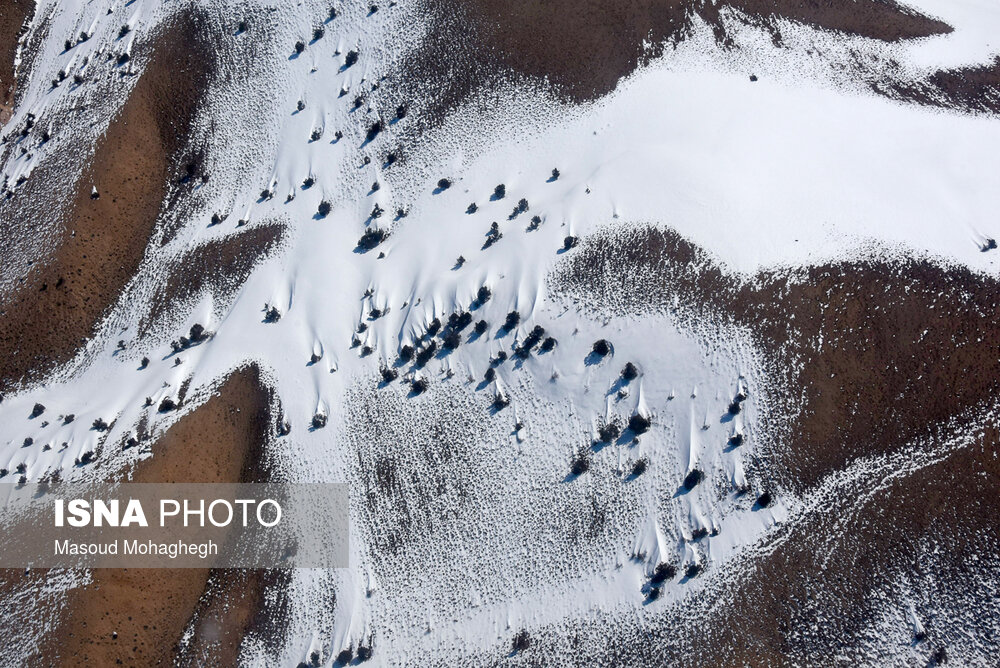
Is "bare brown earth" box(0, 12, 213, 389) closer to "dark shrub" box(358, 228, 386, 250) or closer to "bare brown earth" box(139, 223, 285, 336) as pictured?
"bare brown earth" box(139, 223, 285, 336)

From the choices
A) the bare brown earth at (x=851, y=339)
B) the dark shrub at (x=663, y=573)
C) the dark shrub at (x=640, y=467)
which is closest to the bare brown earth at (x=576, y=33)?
the bare brown earth at (x=851, y=339)

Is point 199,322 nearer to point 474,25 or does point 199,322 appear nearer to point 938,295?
point 474,25

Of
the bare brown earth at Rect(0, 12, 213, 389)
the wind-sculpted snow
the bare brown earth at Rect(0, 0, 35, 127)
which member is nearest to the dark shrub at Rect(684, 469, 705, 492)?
the wind-sculpted snow

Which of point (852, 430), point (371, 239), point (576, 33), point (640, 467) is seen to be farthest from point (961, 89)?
point (371, 239)

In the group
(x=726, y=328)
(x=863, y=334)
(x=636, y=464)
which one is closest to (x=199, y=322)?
(x=636, y=464)

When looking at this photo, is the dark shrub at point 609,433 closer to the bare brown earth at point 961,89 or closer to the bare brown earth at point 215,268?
the bare brown earth at point 215,268
